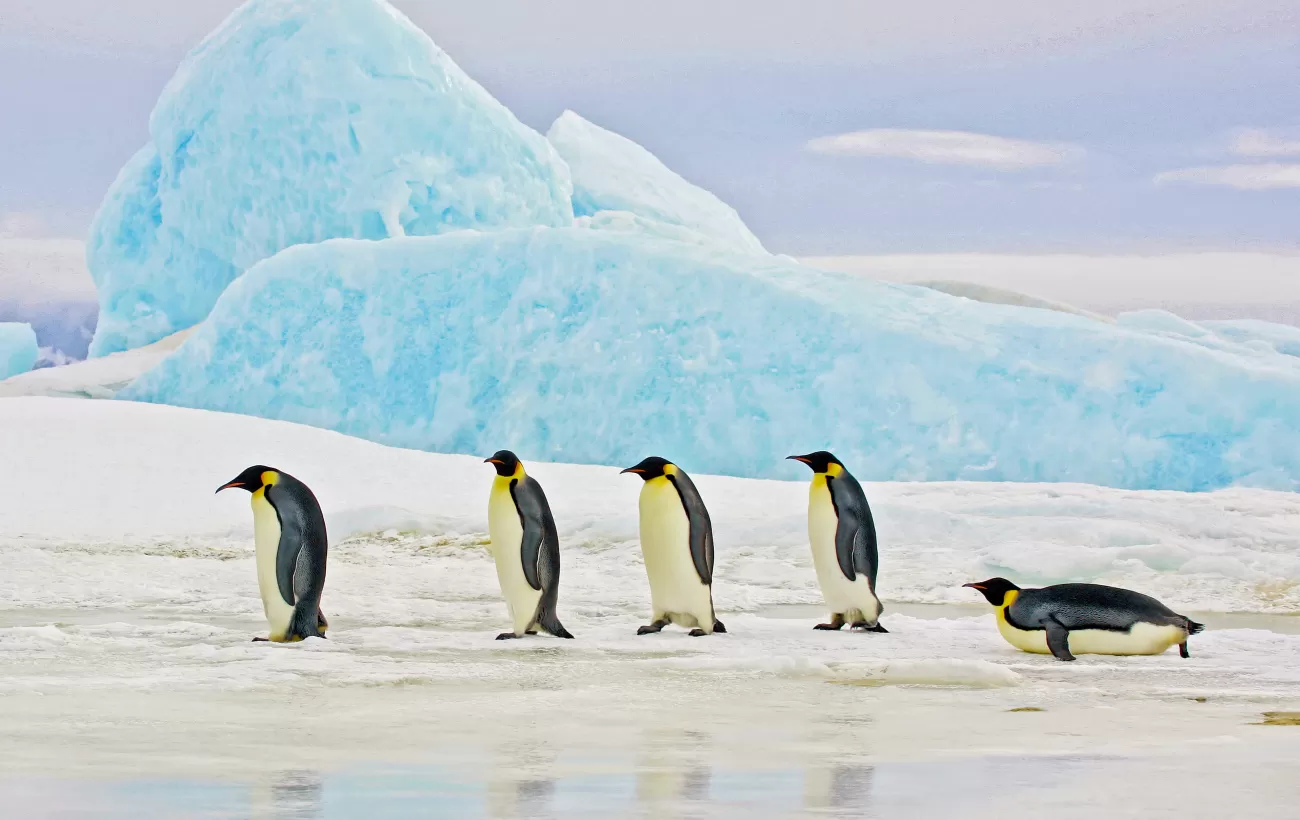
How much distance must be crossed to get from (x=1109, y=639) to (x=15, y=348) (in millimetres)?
23104

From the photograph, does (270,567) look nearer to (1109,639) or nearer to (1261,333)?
(1109,639)

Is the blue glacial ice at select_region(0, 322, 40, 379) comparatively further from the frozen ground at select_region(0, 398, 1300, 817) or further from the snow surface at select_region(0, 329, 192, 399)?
the frozen ground at select_region(0, 398, 1300, 817)

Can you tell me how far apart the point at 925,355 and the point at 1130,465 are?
7.06 feet

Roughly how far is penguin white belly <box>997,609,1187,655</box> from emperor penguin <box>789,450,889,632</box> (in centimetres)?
83

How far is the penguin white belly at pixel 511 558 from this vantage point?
Answer: 5895 millimetres

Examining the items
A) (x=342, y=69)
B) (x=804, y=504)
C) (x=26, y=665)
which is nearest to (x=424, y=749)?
(x=26, y=665)

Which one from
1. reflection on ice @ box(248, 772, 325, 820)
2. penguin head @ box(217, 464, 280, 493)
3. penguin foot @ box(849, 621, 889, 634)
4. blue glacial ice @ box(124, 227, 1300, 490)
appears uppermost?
blue glacial ice @ box(124, 227, 1300, 490)

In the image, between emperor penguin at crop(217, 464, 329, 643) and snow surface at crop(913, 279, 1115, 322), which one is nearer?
emperor penguin at crop(217, 464, 329, 643)

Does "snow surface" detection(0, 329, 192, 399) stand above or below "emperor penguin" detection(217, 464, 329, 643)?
above

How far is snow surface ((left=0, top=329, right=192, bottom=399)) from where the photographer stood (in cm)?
1981

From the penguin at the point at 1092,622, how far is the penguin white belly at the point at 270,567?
2512mm

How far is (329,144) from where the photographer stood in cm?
1986

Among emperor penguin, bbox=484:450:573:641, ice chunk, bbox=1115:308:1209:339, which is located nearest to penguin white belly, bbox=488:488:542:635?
emperor penguin, bbox=484:450:573:641

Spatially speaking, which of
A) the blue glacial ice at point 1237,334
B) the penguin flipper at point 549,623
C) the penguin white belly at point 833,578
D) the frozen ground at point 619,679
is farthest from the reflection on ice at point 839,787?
the blue glacial ice at point 1237,334
